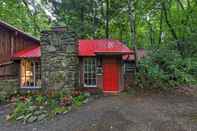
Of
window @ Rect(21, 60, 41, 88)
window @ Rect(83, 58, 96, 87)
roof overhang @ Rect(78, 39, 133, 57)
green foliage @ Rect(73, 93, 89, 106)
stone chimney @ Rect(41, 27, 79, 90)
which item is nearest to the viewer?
green foliage @ Rect(73, 93, 89, 106)

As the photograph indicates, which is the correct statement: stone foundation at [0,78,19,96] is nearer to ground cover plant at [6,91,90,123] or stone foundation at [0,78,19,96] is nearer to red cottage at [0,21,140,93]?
red cottage at [0,21,140,93]

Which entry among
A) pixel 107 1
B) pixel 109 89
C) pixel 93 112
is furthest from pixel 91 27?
pixel 93 112

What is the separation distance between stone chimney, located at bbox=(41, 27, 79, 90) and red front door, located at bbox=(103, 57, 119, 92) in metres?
1.96

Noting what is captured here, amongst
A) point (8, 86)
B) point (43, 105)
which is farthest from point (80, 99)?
point (8, 86)

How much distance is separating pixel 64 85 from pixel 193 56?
12.2 m

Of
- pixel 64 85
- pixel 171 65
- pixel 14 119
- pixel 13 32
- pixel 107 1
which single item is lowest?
pixel 14 119

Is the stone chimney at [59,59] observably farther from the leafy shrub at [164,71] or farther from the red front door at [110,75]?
the leafy shrub at [164,71]

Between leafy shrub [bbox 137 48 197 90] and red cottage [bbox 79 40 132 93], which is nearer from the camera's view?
red cottage [bbox 79 40 132 93]

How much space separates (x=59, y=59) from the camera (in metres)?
15.0

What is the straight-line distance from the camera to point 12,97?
15680 mm

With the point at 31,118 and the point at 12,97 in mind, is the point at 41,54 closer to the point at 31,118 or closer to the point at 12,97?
the point at 12,97

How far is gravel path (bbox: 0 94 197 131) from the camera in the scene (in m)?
9.13

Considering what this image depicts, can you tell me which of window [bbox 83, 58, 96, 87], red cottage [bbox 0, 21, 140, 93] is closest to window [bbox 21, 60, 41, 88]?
red cottage [bbox 0, 21, 140, 93]

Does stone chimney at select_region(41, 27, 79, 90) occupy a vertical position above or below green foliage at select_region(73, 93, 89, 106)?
above
